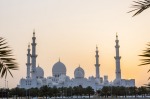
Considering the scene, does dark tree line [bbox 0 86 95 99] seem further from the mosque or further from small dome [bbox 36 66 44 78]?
small dome [bbox 36 66 44 78]

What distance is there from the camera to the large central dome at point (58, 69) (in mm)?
95938

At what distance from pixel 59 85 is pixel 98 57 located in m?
15.6

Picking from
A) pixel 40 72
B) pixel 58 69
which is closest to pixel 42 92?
pixel 58 69

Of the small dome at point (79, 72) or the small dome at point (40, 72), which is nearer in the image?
the small dome at point (79, 72)

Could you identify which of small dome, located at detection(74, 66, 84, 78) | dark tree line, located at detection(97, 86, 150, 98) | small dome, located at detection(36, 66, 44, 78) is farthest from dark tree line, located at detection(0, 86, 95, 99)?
small dome, located at detection(36, 66, 44, 78)

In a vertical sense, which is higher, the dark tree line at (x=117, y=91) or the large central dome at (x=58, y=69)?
the large central dome at (x=58, y=69)

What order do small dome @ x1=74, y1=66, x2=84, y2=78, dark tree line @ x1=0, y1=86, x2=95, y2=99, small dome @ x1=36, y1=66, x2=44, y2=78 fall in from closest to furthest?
dark tree line @ x1=0, y1=86, x2=95, y2=99 < small dome @ x1=74, y1=66, x2=84, y2=78 < small dome @ x1=36, y1=66, x2=44, y2=78

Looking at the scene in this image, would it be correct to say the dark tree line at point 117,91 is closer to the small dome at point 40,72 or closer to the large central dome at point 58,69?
the large central dome at point 58,69

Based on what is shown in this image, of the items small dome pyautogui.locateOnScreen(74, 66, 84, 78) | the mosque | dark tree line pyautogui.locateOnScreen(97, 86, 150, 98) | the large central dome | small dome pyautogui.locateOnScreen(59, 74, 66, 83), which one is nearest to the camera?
Result: dark tree line pyautogui.locateOnScreen(97, 86, 150, 98)

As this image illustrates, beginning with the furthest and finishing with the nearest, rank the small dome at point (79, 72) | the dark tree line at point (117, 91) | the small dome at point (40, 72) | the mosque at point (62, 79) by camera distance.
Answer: the small dome at point (40, 72) → the small dome at point (79, 72) → the mosque at point (62, 79) → the dark tree line at point (117, 91)

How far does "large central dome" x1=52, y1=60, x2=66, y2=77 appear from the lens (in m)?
95.9

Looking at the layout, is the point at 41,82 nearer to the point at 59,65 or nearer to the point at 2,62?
the point at 59,65

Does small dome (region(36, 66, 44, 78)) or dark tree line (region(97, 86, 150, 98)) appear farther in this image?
small dome (region(36, 66, 44, 78))

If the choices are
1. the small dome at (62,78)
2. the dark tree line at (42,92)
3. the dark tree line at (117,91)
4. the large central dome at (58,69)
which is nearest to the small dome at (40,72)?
the large central dome at (58,69)
